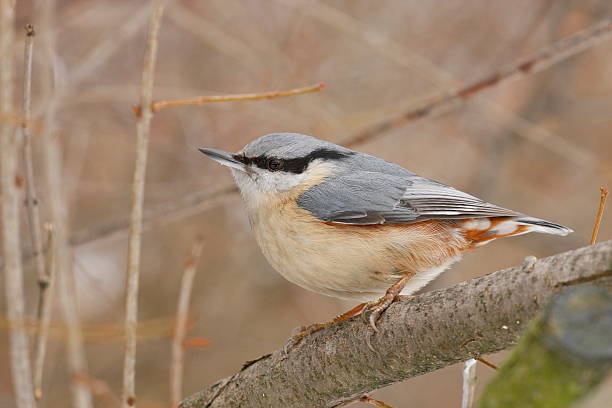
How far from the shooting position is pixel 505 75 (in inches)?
137

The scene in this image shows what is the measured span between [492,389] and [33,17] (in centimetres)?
349

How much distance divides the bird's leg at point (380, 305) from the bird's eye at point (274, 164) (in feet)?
2.40

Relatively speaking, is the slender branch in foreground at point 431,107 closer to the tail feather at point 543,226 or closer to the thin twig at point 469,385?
the tail feather at point 543,226

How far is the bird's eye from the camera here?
116 inches

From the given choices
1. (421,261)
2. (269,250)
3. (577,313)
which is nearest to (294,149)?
(269,250)

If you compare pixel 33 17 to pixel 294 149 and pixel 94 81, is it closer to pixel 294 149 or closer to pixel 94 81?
pixel 94 81

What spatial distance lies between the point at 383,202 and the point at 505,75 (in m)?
1.18

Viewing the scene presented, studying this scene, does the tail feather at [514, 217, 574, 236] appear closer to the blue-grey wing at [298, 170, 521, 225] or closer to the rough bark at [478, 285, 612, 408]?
the blue-grey wing at [298, 170, 521, 225]

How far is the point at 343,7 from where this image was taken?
17.9ft

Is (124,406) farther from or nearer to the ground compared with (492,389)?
farther from the ground

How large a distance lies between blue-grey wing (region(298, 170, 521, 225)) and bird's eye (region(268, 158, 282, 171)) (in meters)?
0.20

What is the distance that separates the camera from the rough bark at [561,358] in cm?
98

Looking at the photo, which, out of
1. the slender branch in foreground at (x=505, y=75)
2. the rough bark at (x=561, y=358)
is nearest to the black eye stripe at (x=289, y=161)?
the slender branch in foreground at (x=505, y=75)

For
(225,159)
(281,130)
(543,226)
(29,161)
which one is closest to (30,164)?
(29,161)
